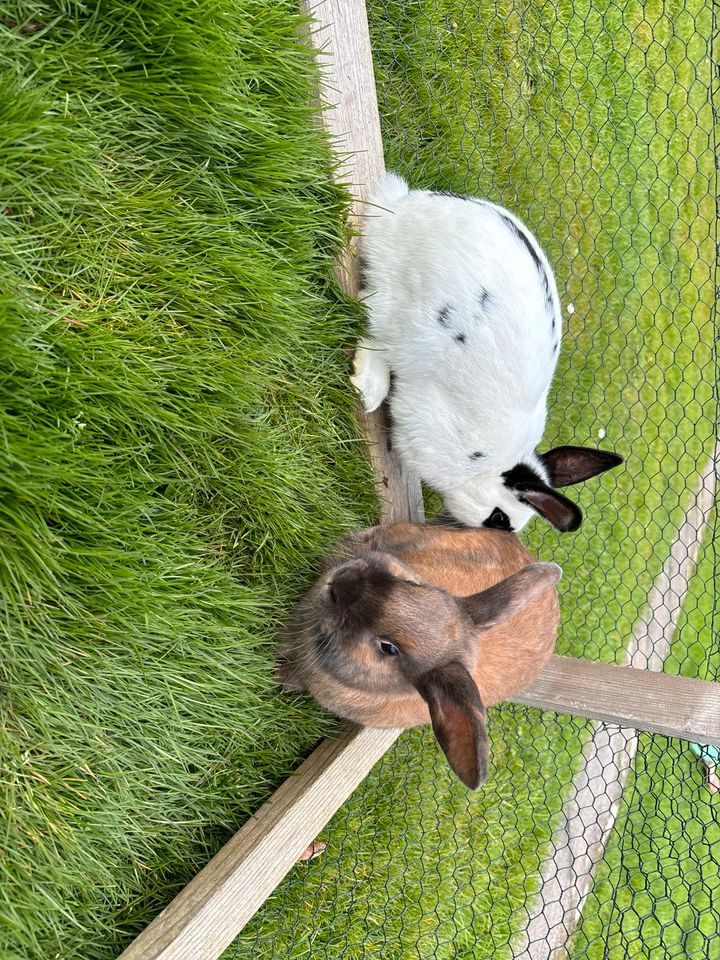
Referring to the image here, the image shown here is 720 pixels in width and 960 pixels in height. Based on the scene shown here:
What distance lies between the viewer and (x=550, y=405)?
4.64 meters

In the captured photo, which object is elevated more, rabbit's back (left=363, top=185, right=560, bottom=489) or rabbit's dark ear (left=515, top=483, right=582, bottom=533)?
rabbit's back (left=363, top=185, right=560, bottom=489)

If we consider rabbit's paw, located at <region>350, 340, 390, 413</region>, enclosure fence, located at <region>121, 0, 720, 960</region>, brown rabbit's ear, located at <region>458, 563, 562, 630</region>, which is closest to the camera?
brown rabbit's ear, located at <region>458, 563, 562, 630</region>

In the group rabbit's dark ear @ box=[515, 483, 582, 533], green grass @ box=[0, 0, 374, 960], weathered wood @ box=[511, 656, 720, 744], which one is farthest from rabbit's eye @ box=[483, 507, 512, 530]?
green grass @ box=[0, 0, 374, 960]

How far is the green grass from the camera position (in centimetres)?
193

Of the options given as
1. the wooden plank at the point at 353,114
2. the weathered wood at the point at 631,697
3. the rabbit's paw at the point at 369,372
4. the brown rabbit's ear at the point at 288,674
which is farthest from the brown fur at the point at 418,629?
the rabbit's paw at the point at 369,372

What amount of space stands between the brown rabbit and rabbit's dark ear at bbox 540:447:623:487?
22.1 inches

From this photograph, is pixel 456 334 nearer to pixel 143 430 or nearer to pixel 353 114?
pixel 353 114

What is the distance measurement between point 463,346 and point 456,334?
0.05 metres

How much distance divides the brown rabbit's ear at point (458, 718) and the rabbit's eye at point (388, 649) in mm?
116

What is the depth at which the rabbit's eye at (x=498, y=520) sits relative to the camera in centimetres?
323

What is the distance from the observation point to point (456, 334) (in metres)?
2.77

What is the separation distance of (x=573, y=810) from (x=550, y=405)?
224cm

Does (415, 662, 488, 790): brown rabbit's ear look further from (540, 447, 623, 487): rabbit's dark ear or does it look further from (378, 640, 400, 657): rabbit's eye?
(540, 447, 623, 487): rabbit's dark ear

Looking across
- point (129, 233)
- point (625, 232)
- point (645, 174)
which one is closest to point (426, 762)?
point (129, 233)
